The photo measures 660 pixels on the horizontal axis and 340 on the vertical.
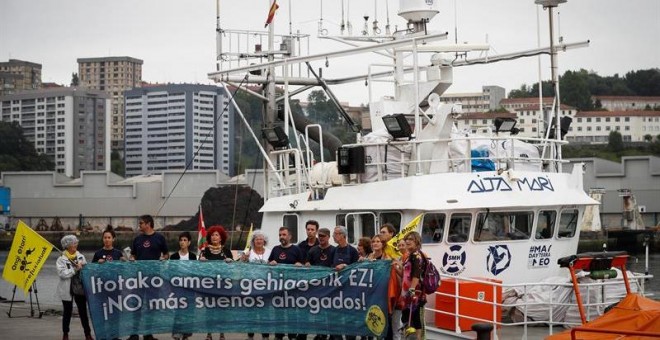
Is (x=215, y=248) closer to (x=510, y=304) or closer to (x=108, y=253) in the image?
(x=108, y=253)

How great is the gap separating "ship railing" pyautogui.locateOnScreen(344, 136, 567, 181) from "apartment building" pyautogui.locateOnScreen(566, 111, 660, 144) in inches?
4592

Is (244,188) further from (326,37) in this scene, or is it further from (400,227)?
(400,227)

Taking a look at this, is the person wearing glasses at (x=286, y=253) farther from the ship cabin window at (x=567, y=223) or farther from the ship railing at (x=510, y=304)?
the ship cabin window at (x=567, y=223)

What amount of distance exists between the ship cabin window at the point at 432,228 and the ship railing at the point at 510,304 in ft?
3.14

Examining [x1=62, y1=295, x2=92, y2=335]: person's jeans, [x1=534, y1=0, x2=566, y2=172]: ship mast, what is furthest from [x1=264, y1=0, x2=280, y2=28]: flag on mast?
[x1=62, y1=295, x2=92, y2=335]: person's jeans

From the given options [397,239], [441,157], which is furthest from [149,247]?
[441,157]

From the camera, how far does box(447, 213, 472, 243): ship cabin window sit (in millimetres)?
17141

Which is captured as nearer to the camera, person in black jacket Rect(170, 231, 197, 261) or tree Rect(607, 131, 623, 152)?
person in black jacket Rect(170, 231, 197, 261)

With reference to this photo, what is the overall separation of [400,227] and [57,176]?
83.2 m

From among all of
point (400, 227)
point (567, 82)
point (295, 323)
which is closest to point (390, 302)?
point (295, 323)

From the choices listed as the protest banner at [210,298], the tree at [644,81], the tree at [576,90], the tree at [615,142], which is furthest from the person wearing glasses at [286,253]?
the tree at [644,81]

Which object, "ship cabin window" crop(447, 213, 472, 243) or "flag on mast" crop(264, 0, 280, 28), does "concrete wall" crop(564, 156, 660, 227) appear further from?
"ship cabin window" crop(447, 213, 472, 243)

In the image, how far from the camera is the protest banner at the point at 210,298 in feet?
50.2

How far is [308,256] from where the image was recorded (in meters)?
15.8
